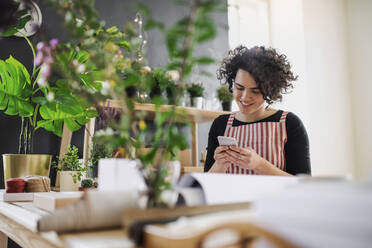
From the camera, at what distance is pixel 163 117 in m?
0.59

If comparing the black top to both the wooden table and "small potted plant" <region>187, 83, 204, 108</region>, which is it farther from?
the wooden table

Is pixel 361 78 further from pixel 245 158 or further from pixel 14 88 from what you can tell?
pixel 14 88

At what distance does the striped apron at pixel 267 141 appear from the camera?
71.9 inches

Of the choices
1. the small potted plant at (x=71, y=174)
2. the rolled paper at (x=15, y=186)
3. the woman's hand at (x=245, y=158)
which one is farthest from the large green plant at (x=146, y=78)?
the small potted plant at (x=71, y=174)

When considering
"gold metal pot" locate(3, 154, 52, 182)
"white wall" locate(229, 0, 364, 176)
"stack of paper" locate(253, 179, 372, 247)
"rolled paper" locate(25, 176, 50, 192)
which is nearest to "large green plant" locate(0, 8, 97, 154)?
"gold metal pot" locate(3, 154, 52, 182)

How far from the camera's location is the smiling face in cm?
177

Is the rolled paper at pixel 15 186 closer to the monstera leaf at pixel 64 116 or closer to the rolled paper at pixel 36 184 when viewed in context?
the rolled paper at pixel 36 184

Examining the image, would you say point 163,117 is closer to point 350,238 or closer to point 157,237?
point 157,237

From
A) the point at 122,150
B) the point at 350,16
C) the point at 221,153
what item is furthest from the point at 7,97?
the point at 350,16

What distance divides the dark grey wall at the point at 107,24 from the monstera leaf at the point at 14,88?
1.09 ft

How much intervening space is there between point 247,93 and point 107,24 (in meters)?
1.45

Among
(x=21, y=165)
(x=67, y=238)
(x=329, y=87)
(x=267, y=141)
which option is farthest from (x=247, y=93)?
(x=329, y=87)

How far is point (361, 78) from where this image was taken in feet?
12.2

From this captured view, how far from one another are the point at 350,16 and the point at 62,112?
352 centimetres
